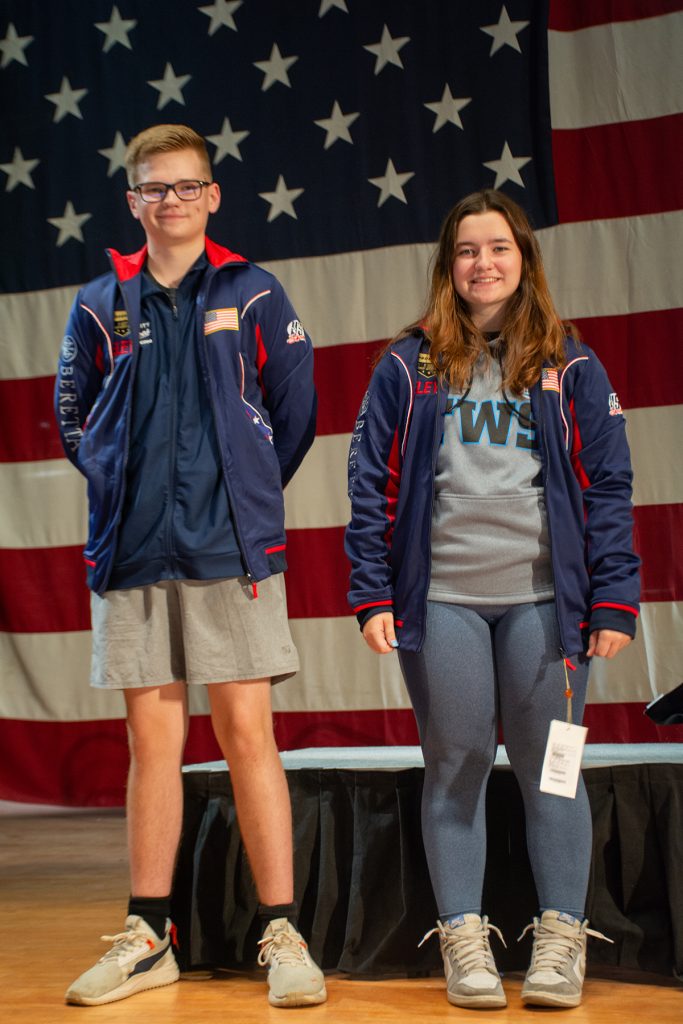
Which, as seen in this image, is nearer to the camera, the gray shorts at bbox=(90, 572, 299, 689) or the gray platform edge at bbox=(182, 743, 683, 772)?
the gray shorts at bbox=(90, 572, 299, 689)

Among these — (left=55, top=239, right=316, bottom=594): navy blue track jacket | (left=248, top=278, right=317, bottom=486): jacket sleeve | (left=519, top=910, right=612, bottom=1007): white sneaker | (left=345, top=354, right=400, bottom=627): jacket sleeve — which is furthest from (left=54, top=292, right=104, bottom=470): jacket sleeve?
(left=519, top=910, right=612, bottom=1007): white sneaker

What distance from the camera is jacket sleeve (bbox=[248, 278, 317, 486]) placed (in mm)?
2211

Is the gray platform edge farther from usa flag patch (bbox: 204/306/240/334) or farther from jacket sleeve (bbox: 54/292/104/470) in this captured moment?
usa flag patch (bbox: 204/306/240/334)

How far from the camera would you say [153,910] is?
84.2 inches

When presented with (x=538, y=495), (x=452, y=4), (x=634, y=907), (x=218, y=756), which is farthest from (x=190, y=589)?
(x=452, y=4)

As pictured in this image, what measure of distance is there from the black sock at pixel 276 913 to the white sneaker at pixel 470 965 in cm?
25

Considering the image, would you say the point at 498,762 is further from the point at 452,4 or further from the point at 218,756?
the point at 452,4

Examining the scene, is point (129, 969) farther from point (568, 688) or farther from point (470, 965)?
point (568, 688)

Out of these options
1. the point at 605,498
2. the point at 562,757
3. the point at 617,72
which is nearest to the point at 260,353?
the point at 605,498

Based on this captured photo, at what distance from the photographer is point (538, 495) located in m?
2.03

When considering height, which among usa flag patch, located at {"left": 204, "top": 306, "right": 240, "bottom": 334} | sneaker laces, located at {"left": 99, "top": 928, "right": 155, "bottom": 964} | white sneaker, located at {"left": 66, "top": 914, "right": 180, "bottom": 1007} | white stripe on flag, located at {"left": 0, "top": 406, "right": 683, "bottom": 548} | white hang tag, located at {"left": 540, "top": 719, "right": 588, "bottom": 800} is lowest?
white sneaker, located at {"left": 66, "top": 914, "right": 180, "bottom": 1007}

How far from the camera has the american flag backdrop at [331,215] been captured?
351 cm

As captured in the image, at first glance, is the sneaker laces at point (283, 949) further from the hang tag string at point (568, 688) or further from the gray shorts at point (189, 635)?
the hang tag string at point (568, 688)

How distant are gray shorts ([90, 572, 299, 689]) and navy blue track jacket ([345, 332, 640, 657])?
183mm
